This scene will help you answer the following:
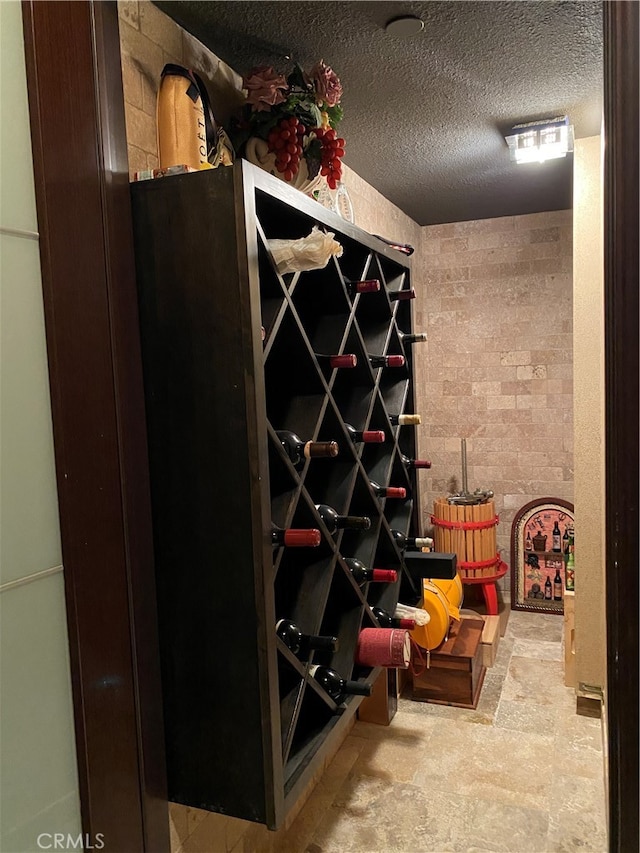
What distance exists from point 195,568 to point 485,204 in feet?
11.1

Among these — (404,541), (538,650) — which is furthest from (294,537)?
(538,650)

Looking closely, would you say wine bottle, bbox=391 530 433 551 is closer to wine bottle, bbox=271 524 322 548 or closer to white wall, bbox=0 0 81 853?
wine bottle, bbox=271 524 322 548

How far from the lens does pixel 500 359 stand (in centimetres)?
450

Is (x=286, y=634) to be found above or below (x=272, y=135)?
below

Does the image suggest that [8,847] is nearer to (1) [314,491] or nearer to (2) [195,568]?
(2) [195,568]

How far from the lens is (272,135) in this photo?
1714mm

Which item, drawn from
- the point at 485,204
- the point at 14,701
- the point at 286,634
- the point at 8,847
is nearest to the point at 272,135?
the point at 286,634

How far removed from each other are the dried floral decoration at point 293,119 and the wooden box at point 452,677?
2428mm

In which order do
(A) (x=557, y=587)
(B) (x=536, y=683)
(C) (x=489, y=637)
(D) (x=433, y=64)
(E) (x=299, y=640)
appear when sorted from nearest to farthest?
(E) (x=299, y=640)
(D) (x=433, y=64)
(B) (x=536, y=683)
(C) (x=489, y=637)
(A) (x=557, y=587)

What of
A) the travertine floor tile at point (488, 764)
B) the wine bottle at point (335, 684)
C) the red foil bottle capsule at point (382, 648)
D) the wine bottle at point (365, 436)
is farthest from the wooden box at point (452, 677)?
the wine bottle at point (365, 436)

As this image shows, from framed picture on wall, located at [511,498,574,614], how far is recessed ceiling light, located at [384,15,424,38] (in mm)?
3330

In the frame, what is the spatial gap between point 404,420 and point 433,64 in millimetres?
1217

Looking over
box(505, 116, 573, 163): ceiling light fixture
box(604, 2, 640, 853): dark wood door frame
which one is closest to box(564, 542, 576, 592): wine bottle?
box(505, 116, 573, 163): ceiling light fixture

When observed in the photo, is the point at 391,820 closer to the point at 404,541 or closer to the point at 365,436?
the point at 404,541
